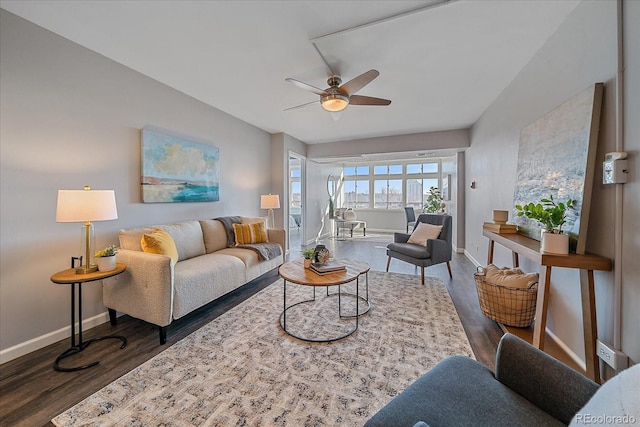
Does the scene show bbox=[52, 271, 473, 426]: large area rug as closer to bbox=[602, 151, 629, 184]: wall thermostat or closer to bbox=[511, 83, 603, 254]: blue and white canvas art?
bbox=[511, 83, 603, 254]: blue and white canvas art

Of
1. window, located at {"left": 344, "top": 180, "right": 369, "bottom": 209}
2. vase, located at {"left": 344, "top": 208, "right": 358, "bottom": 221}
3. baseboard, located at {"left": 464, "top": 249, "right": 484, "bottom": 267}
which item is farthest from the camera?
window, located at {"left": 344, "top": 180, "right": 369, "bottom": 209}

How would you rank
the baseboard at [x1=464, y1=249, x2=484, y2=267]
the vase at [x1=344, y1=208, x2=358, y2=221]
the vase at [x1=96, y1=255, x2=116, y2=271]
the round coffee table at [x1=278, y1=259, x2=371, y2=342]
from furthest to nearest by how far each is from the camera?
the vase at [x1=344, y1=208, x2=358, y2=221] → the baseboard at [x1=464, y1=249, x2=484, y2=267] → the round coffee table at [x1=278, y1=259, x2=371, y2=342] → the vase at [x1=96, y1=255, x2=116, y2=271]

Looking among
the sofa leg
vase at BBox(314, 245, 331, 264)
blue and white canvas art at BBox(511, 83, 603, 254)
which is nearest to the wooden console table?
blue and white canvas art at BBox(511, 83, 603, 254)

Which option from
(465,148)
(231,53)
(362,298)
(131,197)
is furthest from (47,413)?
(465,148)

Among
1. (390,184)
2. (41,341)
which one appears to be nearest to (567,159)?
(41,341)

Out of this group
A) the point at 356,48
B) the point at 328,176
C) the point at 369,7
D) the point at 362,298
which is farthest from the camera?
the point at 328,176

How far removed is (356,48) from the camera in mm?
2248

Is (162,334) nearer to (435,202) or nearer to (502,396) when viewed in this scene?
(502,396)

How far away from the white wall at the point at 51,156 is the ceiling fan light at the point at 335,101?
2055mm

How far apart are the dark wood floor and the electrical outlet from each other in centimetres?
60

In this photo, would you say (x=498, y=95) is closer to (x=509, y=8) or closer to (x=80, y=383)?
(x=509, y=8)

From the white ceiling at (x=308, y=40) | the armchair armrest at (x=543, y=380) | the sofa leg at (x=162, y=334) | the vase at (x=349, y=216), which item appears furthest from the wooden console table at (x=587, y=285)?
the vase at (x=349, y=216)

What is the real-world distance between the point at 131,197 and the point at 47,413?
1.94 meters

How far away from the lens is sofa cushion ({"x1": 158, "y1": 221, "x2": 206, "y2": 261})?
2.84 m
